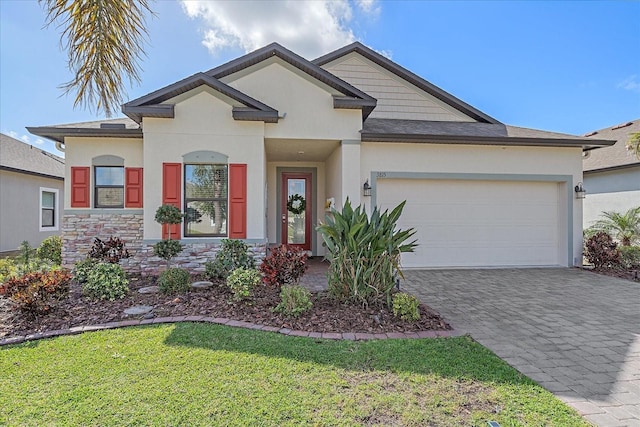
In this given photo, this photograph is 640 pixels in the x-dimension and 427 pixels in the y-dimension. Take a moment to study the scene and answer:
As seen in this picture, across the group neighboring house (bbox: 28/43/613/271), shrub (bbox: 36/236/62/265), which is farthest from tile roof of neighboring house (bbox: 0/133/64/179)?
neighboring house (bbox: 28/43/613/271)

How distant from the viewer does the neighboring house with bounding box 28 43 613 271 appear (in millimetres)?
7879

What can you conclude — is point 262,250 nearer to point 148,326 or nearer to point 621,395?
point 148,326

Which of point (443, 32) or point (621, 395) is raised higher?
point (443, 32)

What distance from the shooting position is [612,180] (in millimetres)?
12398

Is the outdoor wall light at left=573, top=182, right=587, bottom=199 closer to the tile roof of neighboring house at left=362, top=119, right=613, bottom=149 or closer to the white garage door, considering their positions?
the white garage door

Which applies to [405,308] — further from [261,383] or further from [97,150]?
[97,150]

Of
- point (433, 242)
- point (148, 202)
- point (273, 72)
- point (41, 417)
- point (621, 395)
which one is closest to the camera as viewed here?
point (41, 417)

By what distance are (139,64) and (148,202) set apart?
12.2 feet

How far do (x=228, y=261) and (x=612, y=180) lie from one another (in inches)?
554

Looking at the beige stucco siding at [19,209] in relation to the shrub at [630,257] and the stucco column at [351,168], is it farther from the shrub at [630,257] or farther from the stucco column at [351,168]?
the shrub at [630,257]

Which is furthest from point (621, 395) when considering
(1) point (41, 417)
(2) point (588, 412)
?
(1) point (41, 417)

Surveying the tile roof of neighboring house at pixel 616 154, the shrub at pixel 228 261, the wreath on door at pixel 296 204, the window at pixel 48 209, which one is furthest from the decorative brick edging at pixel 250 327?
the window at pixel 48 209

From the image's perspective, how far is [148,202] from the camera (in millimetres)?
7816

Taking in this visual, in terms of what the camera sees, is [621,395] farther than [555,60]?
No
